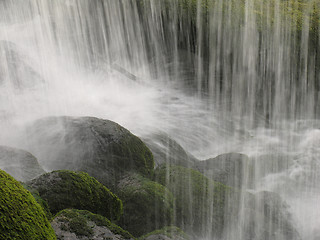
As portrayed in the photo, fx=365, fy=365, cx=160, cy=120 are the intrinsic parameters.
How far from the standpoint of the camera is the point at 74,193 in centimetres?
498

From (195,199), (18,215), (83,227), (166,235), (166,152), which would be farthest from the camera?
(166,152)

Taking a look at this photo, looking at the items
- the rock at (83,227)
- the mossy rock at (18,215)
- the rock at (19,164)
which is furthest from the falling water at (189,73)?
the mossy rock at (18,215)

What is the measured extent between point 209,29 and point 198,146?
4.60 m

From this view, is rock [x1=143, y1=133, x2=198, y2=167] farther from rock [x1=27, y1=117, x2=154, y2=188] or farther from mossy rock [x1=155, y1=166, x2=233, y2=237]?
rock [x1=27, y1=117, x2=154, y2=188]

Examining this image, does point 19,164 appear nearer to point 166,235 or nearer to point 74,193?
point 74,193

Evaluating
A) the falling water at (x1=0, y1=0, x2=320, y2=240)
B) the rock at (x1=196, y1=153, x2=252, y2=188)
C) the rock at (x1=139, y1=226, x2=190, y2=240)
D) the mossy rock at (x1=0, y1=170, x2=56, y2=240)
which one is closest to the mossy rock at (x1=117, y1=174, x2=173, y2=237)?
the rock at (x1=139, y1=226, x2=190, y2=240)

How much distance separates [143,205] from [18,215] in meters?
3.35

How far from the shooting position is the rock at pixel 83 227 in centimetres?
400

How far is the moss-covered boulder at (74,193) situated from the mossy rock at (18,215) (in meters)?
1.51

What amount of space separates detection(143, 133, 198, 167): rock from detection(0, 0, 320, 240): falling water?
59 centimetres

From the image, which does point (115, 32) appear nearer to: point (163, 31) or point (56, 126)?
point (163, 31)

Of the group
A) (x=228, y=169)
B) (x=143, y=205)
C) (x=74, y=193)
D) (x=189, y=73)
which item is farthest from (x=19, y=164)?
(x=189, y=73)

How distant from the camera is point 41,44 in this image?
1522 centimetres

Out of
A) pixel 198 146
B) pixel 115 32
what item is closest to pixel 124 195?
pixel 198 146
